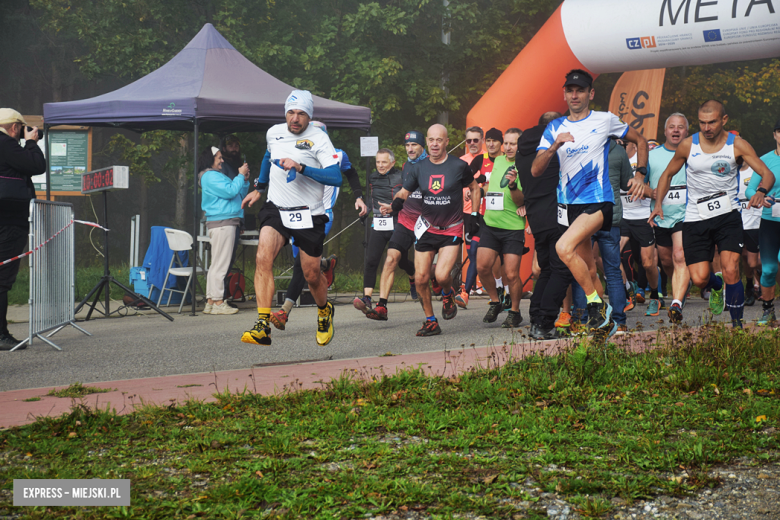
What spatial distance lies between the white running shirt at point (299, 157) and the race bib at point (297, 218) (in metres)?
0.05

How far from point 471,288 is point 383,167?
3069 millimetres

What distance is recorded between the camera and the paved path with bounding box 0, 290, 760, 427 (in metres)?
5.23

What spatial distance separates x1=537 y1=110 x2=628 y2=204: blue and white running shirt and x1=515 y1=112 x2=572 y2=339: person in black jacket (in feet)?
2.23

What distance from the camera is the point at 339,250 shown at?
805 inches

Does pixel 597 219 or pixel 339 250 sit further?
pixel 339 250

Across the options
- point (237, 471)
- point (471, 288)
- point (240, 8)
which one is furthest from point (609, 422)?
point (240, 8)

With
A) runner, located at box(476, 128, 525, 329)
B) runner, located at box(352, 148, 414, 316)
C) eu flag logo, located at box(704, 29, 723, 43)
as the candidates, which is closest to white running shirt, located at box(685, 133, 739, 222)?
runner, located at box(476, 128, 525, 329)

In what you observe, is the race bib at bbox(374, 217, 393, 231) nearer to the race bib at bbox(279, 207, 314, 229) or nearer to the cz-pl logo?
the race bib at bbox(279, 207, 314, 229)

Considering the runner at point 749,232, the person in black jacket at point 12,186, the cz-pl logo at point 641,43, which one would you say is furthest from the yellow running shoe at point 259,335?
the cz-pl logo at point 641,43

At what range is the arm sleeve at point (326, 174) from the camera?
663 cm

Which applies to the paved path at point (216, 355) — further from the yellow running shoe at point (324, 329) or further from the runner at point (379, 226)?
the runner at point (379, 226)

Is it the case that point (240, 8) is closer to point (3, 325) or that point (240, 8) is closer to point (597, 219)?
point (3, 325)

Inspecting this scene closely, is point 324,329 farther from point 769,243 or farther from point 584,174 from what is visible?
point 769,243

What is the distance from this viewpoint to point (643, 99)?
14.4 m
